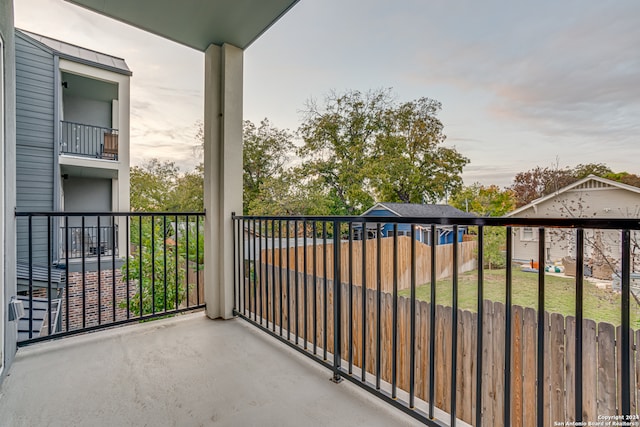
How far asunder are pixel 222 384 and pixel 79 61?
7.62 m

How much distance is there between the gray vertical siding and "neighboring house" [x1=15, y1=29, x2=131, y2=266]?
1 centimetres

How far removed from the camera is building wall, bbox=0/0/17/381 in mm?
1604

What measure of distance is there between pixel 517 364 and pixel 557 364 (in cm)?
18

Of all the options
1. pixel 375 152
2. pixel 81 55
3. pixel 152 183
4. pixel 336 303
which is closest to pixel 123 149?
pixel 81 55

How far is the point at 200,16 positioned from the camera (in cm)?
219

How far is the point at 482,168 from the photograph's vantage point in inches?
209

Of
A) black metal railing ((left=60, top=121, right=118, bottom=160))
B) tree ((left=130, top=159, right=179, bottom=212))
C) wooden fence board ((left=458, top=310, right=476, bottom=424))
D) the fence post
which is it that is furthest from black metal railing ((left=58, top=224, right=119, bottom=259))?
wooden fence board ((left=458, top=310, right=476, bottom=424))

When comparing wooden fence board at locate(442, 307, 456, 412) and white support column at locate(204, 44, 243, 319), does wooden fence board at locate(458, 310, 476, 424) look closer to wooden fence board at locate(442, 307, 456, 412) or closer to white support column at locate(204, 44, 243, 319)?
wooden fence board at locate(442, 307, 456, 412)

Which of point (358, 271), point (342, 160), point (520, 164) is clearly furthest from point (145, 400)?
point (342, 160)

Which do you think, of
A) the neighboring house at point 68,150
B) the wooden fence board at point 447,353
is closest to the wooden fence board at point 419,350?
the wooden fence board at point 447,353

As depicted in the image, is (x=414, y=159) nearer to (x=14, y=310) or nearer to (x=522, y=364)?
(x=522, y=364)

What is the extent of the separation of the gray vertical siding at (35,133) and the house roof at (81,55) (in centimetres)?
25

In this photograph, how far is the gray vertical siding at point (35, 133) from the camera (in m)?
5.61

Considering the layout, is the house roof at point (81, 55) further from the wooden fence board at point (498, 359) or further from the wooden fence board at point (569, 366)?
the wooden fence board at point (569, 366)
